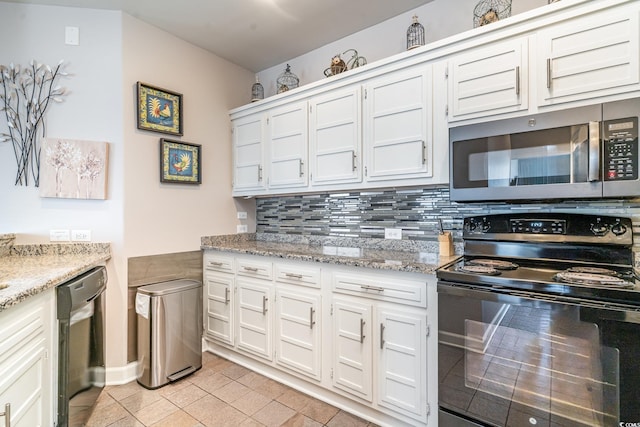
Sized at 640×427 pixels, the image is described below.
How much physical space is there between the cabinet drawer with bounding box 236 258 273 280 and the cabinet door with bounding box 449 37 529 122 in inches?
63.3

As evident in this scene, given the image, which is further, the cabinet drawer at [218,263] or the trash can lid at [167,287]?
the cabinet drawer at [218,263]

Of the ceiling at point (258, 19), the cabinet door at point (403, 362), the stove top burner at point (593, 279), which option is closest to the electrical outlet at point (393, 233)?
the cabinet door at point (403, 362)

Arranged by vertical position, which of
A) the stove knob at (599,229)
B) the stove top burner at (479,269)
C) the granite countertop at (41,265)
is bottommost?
the granite countertop at (41,265)

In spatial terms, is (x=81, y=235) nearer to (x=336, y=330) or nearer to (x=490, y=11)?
(x=336, y=330)

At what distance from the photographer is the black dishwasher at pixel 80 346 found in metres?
1.52

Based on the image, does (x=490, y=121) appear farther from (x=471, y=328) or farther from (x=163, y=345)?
(x=163, y=345)

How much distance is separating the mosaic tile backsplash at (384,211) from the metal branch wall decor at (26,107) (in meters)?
1.85

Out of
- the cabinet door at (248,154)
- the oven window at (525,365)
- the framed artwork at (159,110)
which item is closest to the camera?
the oven window at (525,365)

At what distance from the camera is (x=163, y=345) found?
7.44 feet

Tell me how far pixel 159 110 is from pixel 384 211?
2.02 m

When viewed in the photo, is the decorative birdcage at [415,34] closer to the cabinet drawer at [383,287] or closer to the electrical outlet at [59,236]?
the cabinet drawer at [383,287]

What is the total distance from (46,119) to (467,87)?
9.38 feet

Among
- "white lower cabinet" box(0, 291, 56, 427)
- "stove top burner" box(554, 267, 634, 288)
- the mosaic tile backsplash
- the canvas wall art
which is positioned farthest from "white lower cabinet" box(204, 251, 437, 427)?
"white lower cabinet" box(0, 291, 56, 427)

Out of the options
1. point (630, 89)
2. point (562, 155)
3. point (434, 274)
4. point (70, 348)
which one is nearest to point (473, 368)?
point (434, 274)
